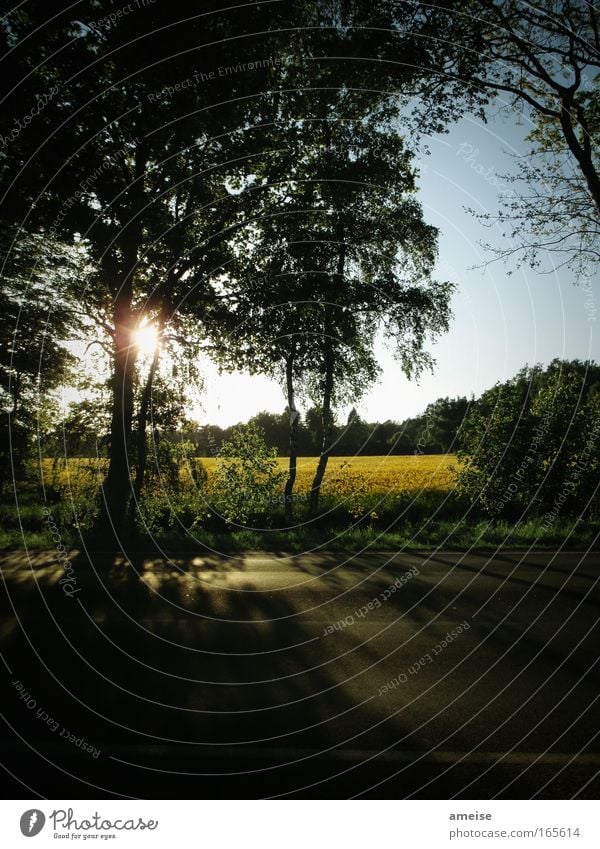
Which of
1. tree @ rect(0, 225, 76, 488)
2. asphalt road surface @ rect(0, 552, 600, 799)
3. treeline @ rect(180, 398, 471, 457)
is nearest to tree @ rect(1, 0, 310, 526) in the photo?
tree @ rect(0, 225, 76, 488)

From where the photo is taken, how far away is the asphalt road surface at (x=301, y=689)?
386 centimetres

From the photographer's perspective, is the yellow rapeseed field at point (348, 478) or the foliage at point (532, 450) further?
the foliage at point (532, 450)

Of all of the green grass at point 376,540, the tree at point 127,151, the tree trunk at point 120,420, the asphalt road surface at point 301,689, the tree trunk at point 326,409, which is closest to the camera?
the asphalt road surface at point 301,689

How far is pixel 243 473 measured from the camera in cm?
1825

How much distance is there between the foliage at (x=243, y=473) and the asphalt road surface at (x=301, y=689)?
8.48 meters

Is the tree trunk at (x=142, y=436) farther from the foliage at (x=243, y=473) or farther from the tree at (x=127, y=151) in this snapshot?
the foliage at (x=243, y=473)

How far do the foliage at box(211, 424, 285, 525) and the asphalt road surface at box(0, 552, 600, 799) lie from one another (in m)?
8.48

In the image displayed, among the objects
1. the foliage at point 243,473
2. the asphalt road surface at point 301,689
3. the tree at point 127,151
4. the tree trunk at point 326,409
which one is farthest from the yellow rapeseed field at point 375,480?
the asphalt road surface at point 301,689

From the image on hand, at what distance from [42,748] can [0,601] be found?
495 centimetres

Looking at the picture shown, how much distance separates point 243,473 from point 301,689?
13.3m

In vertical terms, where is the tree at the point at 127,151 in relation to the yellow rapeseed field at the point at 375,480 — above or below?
above

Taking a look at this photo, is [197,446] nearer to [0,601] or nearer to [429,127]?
[0,601]

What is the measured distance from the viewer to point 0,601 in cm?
818

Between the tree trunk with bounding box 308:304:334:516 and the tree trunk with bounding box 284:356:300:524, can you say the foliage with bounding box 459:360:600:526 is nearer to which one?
the tree trunk with bounding box 308:304:334:516
